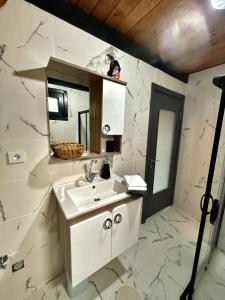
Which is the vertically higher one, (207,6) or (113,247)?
(207,6)

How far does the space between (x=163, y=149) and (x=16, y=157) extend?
1.96 metres

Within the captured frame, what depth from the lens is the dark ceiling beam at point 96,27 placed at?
3.43ft

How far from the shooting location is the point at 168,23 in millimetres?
1213

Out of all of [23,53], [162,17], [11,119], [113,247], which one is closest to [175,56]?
[162,17]

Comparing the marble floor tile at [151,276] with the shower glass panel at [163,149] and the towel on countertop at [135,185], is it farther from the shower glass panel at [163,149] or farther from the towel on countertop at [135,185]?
the towel on countertop at [135,185]

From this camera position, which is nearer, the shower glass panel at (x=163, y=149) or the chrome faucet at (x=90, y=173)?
the chrome faucet at (x=90, y=173)

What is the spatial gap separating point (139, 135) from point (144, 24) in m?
1.08

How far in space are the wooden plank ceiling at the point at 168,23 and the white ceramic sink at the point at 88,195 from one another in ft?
4.74

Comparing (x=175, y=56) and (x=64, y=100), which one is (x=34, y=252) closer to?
(x=64, y=100)

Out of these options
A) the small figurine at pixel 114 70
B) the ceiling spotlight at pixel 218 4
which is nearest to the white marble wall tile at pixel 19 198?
the small figurine at pixel 114 70

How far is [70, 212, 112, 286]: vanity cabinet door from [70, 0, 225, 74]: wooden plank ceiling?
159 cm

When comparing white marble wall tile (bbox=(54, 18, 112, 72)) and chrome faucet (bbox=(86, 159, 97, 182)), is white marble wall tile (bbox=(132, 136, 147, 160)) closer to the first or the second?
chrome faucet (bbox=(86, 159, 97, 182))

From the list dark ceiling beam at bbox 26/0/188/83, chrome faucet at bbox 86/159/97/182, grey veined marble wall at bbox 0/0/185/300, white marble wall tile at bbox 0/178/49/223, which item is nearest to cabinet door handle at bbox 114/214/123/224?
chrome faucet at bbox 86/159/97/182

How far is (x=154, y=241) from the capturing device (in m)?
1.83
